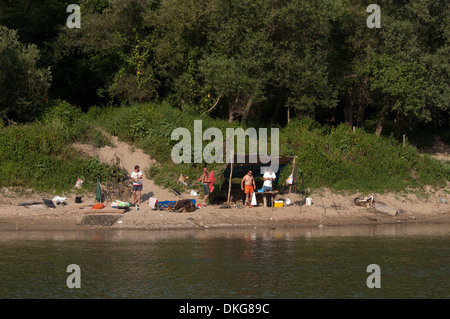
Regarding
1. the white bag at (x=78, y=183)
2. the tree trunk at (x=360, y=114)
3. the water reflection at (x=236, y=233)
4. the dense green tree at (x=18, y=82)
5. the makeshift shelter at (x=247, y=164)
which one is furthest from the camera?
the tree trunk at (x=360, y=114)

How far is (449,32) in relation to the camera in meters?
29.1

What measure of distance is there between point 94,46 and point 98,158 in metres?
7.64

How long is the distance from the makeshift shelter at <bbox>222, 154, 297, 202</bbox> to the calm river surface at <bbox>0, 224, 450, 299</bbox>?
→ 3197 millimetres

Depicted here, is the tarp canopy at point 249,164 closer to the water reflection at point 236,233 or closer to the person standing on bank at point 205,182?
the person standing on bank at point 205,182

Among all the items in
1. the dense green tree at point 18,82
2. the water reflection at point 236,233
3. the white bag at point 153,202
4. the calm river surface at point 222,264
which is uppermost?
the dense green tree at point 18,82

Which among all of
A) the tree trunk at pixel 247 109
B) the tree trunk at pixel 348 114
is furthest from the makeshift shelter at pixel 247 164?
the tree trunk at pixel 348 114

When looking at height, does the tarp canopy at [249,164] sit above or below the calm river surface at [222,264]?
above

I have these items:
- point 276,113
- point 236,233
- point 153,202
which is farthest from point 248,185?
point 276,113

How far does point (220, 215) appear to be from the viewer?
69.7 ft

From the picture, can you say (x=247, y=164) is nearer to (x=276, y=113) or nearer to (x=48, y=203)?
(x=48, y=203)

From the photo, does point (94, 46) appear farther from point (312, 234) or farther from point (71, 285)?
point (71, 285)

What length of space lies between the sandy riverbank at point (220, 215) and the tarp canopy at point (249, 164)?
1.54m

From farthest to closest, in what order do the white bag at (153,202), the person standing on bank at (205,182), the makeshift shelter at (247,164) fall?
the makeshift shelter at (247,164), the person standing on bank at (205,182), the white bag at (153,202)

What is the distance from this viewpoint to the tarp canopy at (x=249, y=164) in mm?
22172
